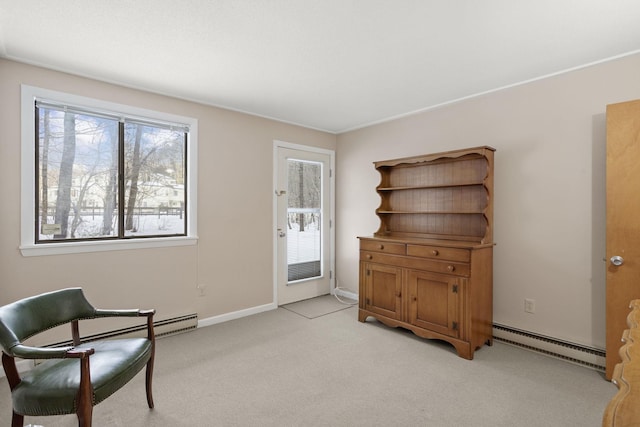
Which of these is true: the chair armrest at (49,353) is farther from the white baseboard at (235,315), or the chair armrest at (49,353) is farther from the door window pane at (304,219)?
the door window pane at (304,219)

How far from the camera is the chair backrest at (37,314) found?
1.56m

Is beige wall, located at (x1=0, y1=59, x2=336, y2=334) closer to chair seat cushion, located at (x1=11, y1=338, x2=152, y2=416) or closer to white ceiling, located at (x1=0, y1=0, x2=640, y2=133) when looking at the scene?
white ceiling, located at (x1=0, y1=0, x2=640, y2=133)

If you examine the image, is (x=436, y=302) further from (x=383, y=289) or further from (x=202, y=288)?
(x=202, y=288)

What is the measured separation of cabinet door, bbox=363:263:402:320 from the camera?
3.31m

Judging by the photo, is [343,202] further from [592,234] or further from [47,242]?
[47,242]

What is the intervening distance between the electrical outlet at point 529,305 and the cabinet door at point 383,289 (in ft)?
3.66

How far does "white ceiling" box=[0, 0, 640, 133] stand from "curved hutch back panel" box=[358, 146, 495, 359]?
842 mm

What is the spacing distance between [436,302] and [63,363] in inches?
108

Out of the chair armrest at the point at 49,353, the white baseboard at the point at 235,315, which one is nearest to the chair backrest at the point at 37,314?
the chair armrest at the point at 49,353

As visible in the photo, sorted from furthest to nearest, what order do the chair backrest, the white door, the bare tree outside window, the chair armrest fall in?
the white door < the bare tree outside window < the chair backrest < the chair armrest

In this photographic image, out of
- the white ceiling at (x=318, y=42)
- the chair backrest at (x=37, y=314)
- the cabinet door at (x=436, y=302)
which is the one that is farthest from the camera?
the cabinet door at (x=436, y=302)

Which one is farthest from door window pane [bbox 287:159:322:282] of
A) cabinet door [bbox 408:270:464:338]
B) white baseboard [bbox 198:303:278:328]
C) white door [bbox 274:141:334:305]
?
cabinet door [bbox 408:270:464:338]

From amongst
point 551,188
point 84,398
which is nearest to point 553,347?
point 551,188

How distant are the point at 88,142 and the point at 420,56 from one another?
115 inches
